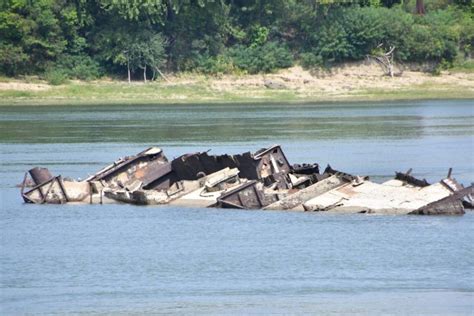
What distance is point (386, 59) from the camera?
9869cm

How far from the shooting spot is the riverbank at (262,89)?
9544cm

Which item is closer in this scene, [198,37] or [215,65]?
[215,65]

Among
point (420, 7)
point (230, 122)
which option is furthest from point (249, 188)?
point (420, 7)

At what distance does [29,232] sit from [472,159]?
70.9 feet

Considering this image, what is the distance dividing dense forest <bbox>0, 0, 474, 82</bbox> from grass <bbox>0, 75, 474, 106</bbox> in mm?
1769

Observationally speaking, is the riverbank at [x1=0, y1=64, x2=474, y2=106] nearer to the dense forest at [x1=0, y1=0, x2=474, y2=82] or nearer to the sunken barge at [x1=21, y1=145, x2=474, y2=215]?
the dense forest at [x1=0, y1=0, x2=474, y2=82]

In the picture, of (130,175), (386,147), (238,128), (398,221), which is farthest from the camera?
(238,128)

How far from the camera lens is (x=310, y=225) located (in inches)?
1570

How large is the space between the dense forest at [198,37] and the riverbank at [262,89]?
3.53 feet

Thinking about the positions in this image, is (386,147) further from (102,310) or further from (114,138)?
(102,310)

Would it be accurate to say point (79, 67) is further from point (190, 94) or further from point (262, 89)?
point (262, 89)

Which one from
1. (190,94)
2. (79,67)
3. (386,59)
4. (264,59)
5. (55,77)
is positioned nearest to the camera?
(190,94)

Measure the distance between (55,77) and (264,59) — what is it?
1309 centimetres

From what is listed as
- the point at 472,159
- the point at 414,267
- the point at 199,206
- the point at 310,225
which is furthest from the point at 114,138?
the point at 414,267
